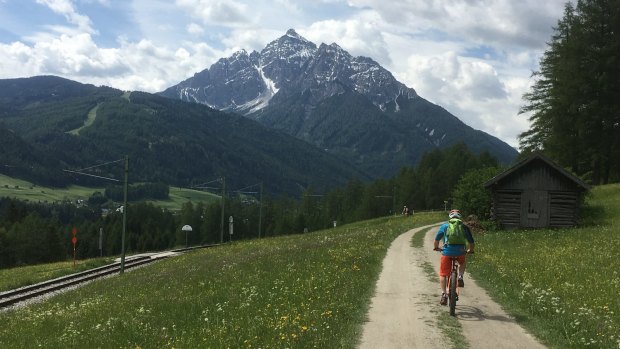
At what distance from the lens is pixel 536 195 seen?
142ft

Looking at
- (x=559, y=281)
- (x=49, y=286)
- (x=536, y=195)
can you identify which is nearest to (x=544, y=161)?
(x=536, y=195)

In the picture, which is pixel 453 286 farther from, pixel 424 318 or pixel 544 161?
pixel 544 161

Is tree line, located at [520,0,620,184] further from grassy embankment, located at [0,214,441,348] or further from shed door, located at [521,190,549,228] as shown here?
grassy embankment, located at [0,214,441,348]

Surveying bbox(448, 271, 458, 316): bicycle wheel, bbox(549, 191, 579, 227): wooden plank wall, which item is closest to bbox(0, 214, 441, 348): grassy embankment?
bbox(448, 271, 458, 316): bicycle wheel

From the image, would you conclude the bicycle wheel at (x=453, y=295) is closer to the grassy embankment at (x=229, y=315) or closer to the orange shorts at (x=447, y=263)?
the orange shorts at (x=447, y=263)

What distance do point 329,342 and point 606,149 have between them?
5266 cm

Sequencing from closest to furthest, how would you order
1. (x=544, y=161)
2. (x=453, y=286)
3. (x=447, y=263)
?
(x=453, y=286)
(x=447, y=263)
(x=544, y=161)

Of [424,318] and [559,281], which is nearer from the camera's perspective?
[424,318]

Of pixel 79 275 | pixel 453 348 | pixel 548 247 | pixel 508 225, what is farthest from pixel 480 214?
pixel 453 348

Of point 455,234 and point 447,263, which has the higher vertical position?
point 455,234

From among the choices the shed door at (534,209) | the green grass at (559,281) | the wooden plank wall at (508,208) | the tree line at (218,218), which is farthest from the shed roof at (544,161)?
the tree line at (218,218)

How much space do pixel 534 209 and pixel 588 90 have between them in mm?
17396

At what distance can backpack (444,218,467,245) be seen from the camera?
50.0ft

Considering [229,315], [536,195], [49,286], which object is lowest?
[49,286]
